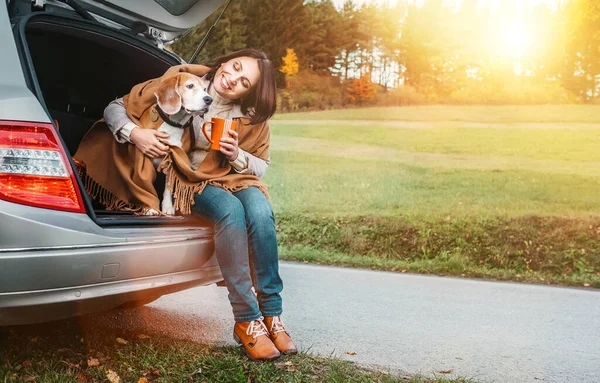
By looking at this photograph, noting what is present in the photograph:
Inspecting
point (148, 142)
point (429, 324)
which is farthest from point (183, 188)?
point (429, 324)

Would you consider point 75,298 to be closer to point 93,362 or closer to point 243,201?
point 93,362

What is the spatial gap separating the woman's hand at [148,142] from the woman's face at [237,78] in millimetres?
415

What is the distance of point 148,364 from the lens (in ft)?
9.72

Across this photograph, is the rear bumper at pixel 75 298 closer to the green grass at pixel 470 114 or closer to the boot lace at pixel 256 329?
the boot lace at pixel 256 329

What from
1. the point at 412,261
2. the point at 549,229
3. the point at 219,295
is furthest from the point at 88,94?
the point at 549,229

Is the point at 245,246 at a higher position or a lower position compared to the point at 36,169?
lower

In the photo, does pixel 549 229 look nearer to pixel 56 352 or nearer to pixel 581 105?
pixel 581 105

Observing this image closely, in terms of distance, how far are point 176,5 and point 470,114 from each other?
7.55 m

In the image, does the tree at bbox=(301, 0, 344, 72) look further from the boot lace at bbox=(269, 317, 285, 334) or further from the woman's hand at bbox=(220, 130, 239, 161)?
the boot lace at bbox=(269, 317, 285, 334)

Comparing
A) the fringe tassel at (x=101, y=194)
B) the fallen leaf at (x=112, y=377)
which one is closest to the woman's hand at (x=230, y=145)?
the fringe tassel at (x=101, y=194)

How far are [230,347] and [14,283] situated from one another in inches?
49.2

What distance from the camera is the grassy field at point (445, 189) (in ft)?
23.4

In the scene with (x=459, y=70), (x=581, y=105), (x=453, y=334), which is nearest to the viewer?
(x=453, y=334)

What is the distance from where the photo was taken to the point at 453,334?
3.86 m
